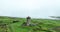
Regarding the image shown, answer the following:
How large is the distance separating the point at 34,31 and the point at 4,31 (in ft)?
26.1

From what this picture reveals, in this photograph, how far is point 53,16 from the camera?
132500mm

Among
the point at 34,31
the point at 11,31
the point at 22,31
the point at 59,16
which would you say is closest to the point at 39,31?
the point at 34,31

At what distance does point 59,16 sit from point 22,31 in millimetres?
82407

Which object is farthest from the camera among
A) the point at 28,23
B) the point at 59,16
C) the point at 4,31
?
the point at 59,16

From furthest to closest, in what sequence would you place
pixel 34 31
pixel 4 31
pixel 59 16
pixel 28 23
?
pixel 59 16
pixel 28 23
pixel 34 31
pixel 4 31

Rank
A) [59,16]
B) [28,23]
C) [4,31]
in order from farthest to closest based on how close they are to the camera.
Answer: [59,16], [28,23], [4,31]

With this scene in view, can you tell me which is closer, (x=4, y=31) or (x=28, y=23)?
(x=4, y=31)

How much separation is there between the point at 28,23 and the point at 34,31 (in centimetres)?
835

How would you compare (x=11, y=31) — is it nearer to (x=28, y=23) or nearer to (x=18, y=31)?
(x=18, y=31)

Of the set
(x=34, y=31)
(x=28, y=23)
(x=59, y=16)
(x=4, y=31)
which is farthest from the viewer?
(x=59, y=16)

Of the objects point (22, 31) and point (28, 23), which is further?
point (28, 23)

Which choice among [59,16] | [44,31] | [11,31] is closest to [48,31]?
[44,31]

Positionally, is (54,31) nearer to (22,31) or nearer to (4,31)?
(22,31)

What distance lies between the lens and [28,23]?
5869 centimetres
